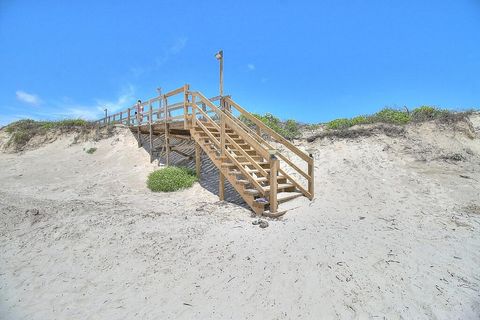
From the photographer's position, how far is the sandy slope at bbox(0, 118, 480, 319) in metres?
3.67

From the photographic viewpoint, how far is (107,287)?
427cm

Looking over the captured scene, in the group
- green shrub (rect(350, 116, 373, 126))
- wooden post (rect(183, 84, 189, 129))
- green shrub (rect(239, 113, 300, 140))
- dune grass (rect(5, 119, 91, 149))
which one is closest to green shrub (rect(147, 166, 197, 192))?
wooden post (rect(183, 84, 189, 129))

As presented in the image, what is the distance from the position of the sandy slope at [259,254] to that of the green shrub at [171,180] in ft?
3.13

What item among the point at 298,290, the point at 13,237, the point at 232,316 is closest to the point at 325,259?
the point at 298,290

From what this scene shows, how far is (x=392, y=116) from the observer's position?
12391 millimetres

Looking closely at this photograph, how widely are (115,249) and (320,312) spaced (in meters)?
3.70

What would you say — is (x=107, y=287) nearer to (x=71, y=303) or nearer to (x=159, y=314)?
(x=71, y=303)

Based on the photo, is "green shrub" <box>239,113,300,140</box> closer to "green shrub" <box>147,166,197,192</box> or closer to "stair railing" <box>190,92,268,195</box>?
"stair railing" <box>190,92,268,195</box>

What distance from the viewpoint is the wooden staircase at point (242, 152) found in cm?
697

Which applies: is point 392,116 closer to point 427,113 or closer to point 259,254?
point 427,113

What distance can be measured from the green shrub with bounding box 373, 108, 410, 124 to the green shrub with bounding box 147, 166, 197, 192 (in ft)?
27.1

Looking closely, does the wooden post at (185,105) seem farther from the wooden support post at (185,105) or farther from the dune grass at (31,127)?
the dune grass at (31,127)

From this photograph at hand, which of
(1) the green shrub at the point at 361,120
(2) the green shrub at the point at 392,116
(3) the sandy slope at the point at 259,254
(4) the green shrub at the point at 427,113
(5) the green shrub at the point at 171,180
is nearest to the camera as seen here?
(3) the sandy slope at the point at 259,254

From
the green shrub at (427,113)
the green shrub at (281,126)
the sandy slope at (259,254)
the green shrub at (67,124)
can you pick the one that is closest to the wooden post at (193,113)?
the sandy slope at (259,254)
